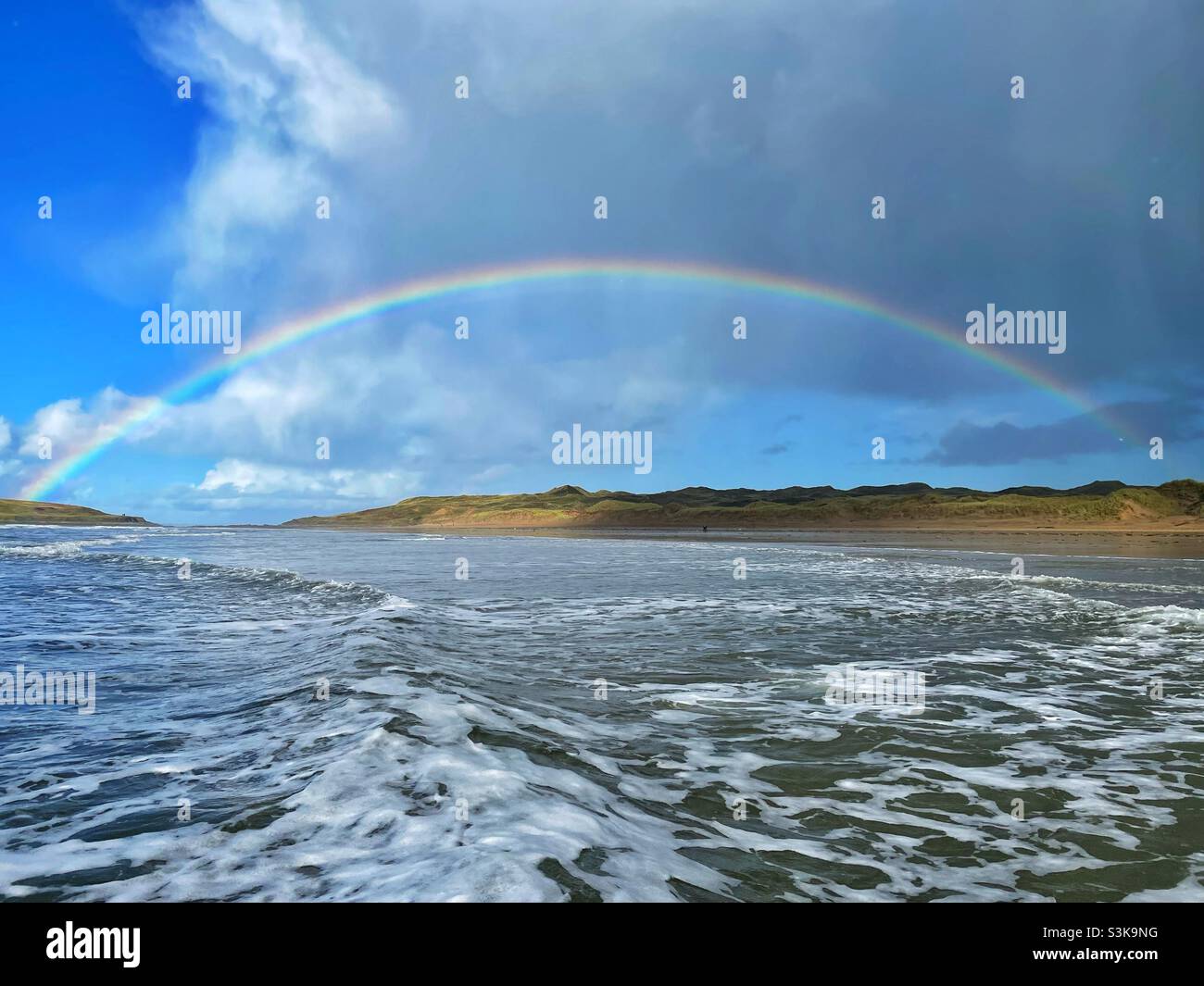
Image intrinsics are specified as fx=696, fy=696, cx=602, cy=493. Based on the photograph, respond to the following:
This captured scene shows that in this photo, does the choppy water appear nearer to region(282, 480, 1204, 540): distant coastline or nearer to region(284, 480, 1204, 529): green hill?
region(282, 480, 1204, 540): distant coastline

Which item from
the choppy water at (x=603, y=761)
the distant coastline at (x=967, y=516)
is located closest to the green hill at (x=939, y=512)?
the distant coastline at (x=967, y=516)

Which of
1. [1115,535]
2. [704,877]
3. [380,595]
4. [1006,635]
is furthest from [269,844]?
[1115,535]

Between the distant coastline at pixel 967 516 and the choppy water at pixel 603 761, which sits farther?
the distant coastline at pixel 967 516

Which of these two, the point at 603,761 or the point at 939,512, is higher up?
the point at 939,512

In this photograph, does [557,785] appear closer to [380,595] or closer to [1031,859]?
[1031,859]

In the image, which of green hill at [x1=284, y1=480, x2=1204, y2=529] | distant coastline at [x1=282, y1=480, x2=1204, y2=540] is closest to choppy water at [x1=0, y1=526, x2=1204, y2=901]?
distant coastline at [x1=282, y1=480, x2=1204, y2=540]

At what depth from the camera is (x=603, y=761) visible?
22.2 feet

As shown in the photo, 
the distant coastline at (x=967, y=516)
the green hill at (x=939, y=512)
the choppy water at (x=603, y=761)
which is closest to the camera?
the choppy water at (x=603, y=761)

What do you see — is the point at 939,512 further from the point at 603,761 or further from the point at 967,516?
the point at 603,761

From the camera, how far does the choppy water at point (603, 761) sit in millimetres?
4504

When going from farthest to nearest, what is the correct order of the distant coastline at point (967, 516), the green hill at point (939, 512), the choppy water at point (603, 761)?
the green hill at point (939, 512) → the distant coastline at point (967, 516) → the choppy water at point (603, 761)

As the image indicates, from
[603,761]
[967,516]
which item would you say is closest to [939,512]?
[967,516]

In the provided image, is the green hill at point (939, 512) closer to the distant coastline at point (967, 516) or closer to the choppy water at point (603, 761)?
the distant coastline at point (967, 516)

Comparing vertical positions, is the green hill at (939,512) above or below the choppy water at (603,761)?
above
